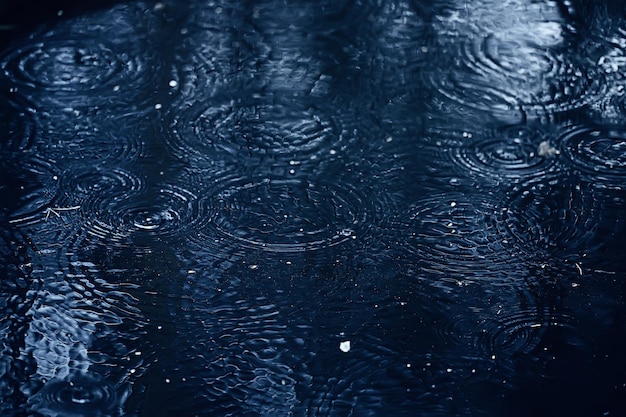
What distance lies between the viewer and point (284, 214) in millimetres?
3260

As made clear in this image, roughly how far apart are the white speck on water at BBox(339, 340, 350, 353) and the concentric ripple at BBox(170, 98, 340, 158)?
3.19 ft

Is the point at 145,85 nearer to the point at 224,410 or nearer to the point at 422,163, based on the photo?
the point at 422,163

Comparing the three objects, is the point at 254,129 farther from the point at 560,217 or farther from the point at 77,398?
the point at 77,398

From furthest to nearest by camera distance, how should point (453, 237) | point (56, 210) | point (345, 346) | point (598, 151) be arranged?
point (598, 151)
point (56, 210)
point (453, 237)
point (345, 346)

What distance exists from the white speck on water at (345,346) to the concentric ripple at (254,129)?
0.97m

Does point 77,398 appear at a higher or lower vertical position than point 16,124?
lower

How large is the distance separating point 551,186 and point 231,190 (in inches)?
46.3

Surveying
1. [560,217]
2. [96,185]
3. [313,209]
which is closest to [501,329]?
[560,217]

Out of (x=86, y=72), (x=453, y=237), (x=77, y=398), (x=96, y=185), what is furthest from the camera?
(x=86, y=72)

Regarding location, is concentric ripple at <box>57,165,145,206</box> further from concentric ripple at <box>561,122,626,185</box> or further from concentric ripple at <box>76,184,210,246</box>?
concentric ripple at <box>561,122,626,185</box>

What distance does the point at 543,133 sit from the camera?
11.9 ft

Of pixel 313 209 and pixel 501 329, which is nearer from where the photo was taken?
pixel 501 329

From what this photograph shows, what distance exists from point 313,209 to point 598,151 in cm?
114

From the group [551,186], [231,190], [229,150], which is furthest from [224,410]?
[551,186]
